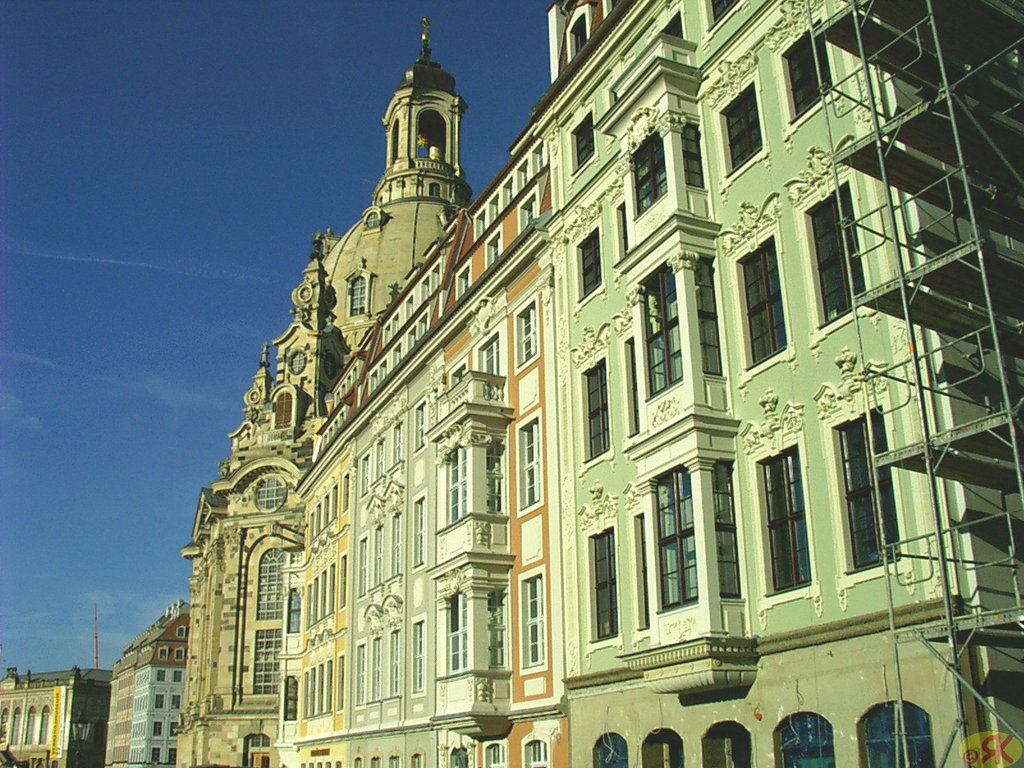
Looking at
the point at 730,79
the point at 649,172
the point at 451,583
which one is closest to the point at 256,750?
the point at 451,583

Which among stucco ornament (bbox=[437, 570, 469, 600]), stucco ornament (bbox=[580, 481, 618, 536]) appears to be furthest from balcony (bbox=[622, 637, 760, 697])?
stucco ornament (bbox=[437, 570, 469, 600])

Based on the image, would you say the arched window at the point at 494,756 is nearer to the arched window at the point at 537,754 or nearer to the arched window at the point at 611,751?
the arched window at the point at 537,754

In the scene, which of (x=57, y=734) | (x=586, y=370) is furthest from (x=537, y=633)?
(x=57, y=734)

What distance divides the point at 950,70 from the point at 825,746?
1054 cm

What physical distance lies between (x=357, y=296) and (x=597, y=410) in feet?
232

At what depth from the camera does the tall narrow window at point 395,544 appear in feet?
121

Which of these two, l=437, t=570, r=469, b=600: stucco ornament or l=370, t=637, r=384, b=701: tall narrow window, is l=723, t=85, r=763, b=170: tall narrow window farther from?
l=370, t=637, r=384, b=701: tall narrow window

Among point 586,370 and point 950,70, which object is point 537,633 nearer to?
point 586,370

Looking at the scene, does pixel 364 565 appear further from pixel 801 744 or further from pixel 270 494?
pixel 270 494

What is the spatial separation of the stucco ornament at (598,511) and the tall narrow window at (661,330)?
3205mm

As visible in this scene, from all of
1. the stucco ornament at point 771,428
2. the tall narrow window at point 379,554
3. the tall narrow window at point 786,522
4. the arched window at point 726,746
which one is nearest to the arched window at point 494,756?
the arched window at point 726,746

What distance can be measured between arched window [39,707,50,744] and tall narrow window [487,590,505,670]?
153 metres

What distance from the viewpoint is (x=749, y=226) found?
20594 mm

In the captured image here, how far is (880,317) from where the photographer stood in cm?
1698
